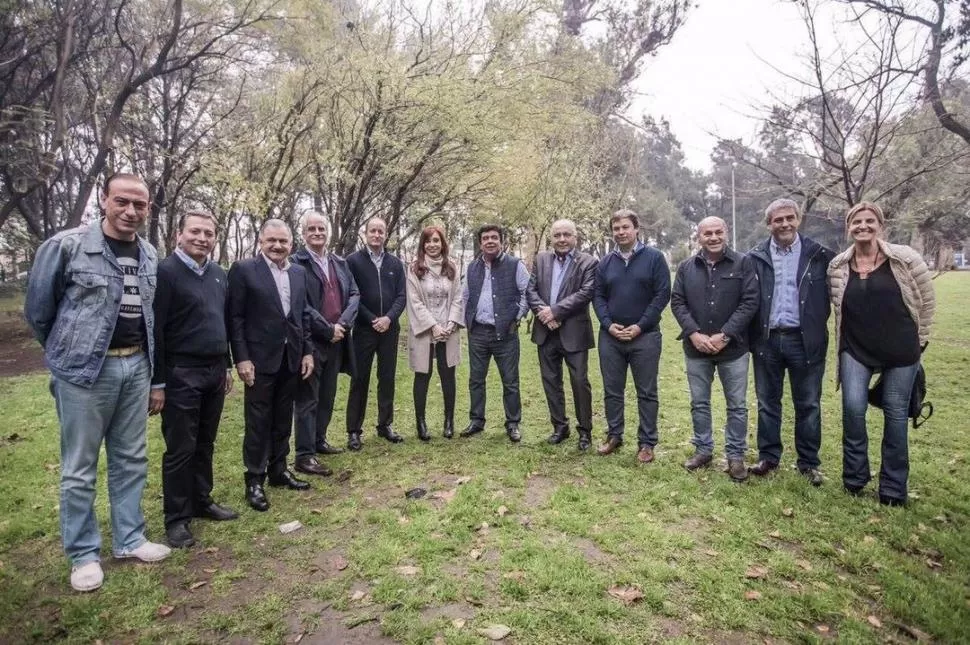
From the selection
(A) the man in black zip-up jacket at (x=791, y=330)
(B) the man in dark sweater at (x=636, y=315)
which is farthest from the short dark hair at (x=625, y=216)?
(A) the man in black zip-up jacket at (x=791, y=330)

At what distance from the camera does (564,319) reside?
5195mm

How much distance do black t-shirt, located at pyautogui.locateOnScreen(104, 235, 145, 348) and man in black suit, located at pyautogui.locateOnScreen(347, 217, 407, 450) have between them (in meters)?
2.30

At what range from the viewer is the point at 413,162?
32.4ft

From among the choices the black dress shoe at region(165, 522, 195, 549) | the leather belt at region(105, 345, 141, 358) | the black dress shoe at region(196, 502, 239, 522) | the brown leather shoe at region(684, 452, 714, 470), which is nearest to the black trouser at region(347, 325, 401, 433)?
the black dress shoe at region(196, 502, 239, 522)

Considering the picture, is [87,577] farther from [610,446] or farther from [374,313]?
[610,446]

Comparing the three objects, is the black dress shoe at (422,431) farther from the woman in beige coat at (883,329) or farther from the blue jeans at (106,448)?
the woman in beige coat at (883,329)

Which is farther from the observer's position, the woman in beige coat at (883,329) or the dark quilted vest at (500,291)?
the dark quilted vest at (500,291)

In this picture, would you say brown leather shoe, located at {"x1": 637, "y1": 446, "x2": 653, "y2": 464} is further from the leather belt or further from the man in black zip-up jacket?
the leather belt

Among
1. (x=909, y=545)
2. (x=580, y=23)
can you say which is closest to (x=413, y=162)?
(x=909, y=545)

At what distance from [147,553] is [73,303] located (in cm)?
156

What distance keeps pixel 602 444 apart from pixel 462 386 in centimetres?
383

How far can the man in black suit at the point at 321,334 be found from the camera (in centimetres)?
468

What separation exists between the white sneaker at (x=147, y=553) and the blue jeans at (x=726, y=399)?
4070 mm

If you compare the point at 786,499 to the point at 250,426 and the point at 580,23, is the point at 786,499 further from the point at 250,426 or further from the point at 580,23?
the point at 580,23
